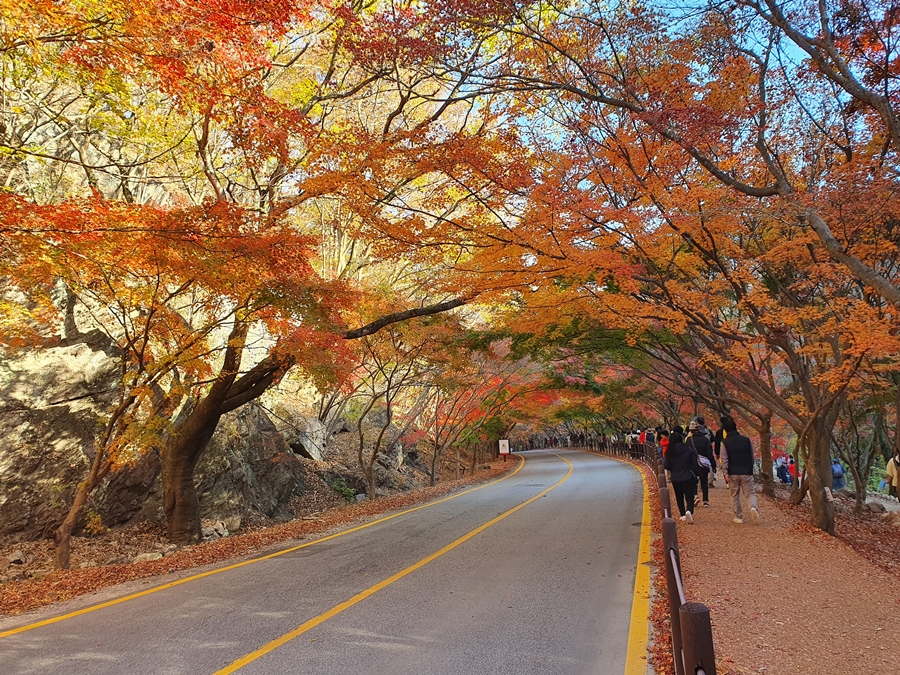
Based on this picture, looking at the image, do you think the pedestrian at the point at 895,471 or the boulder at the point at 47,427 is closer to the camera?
the pedestrian at the point at 895,471

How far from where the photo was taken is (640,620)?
202 inches

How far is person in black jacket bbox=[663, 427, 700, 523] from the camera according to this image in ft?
32.5

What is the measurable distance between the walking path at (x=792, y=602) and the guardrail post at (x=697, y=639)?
1841 millimetres

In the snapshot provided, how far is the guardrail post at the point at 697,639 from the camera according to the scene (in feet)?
7.59

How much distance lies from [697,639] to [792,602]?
3.79 meters

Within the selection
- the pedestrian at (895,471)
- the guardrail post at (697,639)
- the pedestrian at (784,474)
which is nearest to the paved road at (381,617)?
the guardrail post at (697,639)

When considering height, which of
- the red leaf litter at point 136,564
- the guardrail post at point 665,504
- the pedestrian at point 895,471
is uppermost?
the guardrail post at point 665,504

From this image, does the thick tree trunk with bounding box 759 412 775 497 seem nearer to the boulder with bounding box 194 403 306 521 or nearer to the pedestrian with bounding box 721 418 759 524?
the pedestrian with bounding box 721 418 759 524

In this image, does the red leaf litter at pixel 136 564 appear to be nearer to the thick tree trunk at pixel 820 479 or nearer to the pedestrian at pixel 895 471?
the thick tree trunk at pixel 820 479

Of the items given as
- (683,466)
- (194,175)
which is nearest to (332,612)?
(683,466)

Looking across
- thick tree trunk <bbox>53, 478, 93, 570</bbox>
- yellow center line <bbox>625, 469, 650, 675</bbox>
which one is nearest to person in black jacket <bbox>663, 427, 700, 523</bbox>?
yellow center line <bbox>625, 469, 650, 675</bbox>

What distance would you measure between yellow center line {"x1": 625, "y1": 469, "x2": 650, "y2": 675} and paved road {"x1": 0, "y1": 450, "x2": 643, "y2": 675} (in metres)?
0.08

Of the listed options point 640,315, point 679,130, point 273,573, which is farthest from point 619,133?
point 273,573

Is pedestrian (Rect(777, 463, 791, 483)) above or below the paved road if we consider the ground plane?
below
